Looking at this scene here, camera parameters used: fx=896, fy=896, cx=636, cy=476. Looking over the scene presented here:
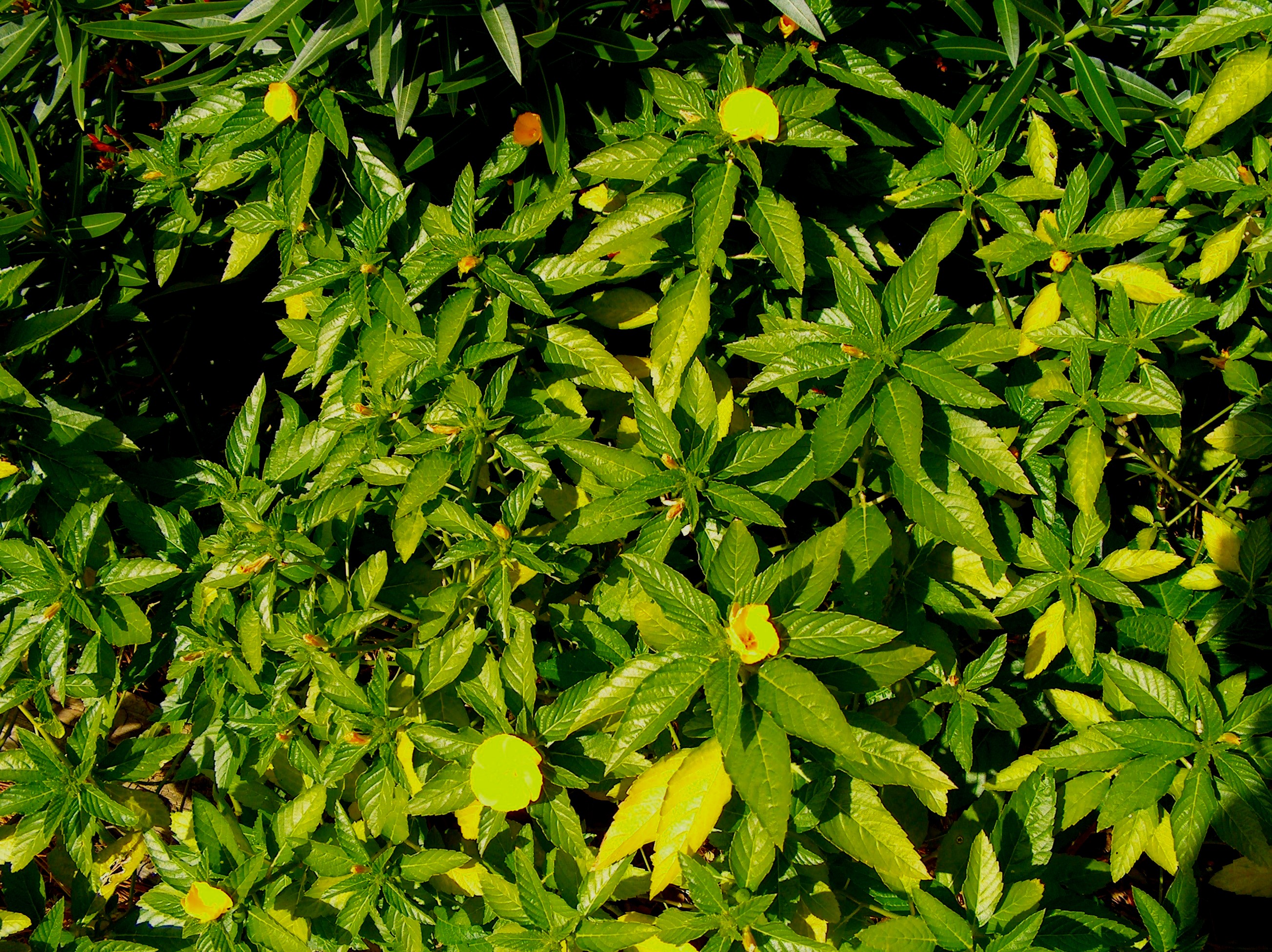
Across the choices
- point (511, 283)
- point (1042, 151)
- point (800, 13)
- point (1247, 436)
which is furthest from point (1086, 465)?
point (511, 283)

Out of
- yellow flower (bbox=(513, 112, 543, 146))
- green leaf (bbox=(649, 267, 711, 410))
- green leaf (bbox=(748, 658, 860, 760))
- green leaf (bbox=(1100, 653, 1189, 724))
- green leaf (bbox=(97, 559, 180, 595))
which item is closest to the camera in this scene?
green leaf (bbox=(748, 658, 860, 760))

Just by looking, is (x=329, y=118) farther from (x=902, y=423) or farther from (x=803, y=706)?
(x=803, y=706)

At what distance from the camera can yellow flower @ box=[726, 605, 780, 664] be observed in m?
1.33

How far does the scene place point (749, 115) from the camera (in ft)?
5.45

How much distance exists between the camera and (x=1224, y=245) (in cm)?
179

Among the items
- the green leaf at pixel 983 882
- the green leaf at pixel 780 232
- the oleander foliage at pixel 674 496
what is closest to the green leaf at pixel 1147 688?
the oleander foliage at pixel 674 496

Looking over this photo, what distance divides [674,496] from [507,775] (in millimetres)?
561

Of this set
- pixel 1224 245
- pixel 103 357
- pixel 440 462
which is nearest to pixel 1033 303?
pixel 1224 245

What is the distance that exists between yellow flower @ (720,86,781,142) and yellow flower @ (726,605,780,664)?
902mm

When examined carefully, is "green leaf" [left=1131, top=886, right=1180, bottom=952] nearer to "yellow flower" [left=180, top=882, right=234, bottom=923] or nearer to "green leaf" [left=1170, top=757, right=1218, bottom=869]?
"green leaf" [left=1170, top=757, right=1218, bottom=869]

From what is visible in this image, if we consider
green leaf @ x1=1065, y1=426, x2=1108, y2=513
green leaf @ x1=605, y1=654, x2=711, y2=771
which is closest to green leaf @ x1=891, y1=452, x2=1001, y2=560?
green leaf @ x1=1065, y1=426, x2=1108, y2=513

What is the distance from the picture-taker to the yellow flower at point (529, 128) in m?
1.99

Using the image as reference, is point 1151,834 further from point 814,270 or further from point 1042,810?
point 814,270

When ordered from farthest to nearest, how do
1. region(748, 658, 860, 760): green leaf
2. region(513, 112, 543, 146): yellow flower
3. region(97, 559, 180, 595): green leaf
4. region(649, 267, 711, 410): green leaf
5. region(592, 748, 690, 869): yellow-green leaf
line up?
region(513, 112, 543, 146): yellow flower
region(97, 559, 180, 595): green leaf
region(649, 267, 711, 410): green leaf
region(592, 748, 690, 869): yellow-green leaf
region(748, 658, 860, 760): green leaf
